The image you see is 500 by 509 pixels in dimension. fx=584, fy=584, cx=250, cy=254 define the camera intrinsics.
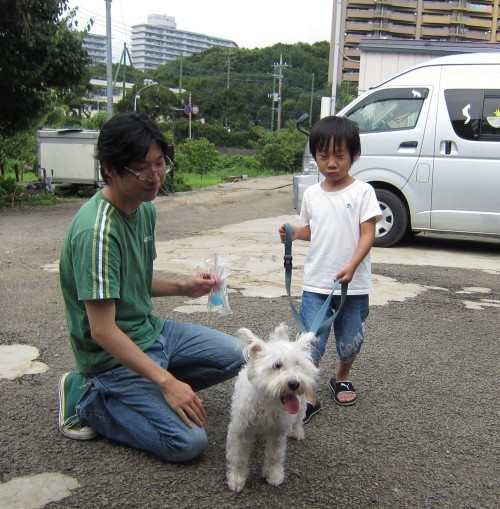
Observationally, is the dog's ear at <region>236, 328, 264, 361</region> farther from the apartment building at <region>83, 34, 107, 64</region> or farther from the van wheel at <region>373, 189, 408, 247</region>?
the apartment building at <region>83, 34, 107, 64</region>

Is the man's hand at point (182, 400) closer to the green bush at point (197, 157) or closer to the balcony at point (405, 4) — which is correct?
the green bush at point (197, 157)

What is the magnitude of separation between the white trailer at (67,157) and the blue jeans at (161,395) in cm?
1209

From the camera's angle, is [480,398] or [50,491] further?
[480,398]

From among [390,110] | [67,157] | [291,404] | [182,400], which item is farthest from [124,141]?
[67,157]

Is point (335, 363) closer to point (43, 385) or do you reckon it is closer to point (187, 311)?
point (187, 311)

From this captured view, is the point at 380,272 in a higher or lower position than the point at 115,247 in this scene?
lower

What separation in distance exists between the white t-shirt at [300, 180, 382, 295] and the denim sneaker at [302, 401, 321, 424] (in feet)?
1.97

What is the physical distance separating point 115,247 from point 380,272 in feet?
14.2

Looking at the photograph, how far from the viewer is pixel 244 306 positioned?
496cm

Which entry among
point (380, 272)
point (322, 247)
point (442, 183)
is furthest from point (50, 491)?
point (442, 183)

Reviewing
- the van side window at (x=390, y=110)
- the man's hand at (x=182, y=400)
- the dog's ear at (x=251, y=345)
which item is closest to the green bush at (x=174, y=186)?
the van side window at (x=390, y=110)

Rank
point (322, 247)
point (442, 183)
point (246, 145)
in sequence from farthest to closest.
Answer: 1. point (246, 145)
2. point (442, 183)
3. point (322, 247)

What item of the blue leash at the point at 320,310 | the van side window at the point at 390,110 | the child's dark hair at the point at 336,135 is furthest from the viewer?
the van side window at the point at 390,110

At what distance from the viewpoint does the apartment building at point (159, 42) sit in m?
88.4
